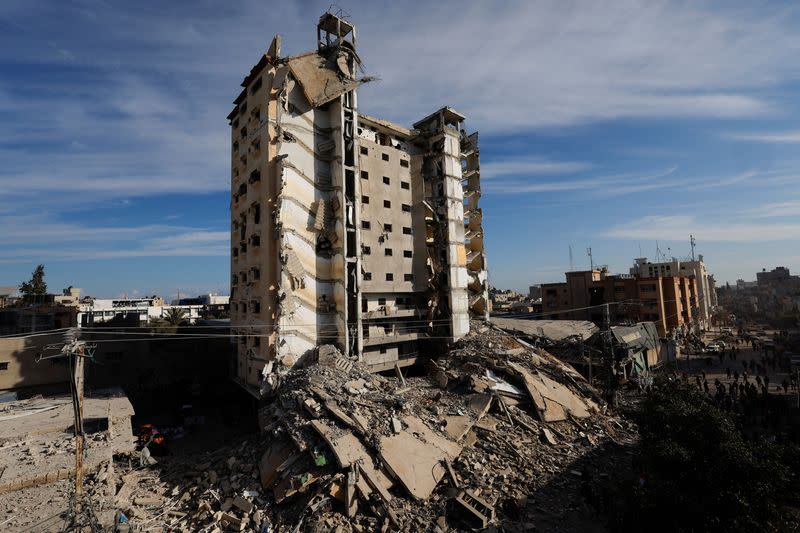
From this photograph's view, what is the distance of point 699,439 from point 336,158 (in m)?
24.8

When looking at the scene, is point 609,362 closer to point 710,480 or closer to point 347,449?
point 710,480

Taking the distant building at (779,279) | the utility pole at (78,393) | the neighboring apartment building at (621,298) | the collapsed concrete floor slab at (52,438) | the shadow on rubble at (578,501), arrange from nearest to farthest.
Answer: the utility pole at (78,393) < the shadow on rubble at (578,501) < the collapsed concrete floor slab at (52,438) < the neighboring apartment building at (621,298) < the distant building at (779,279)

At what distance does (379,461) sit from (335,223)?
1659cm

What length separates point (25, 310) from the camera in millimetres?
34406

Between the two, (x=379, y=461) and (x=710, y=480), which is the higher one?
(x=379, y=461)

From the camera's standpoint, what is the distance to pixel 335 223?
27.4 m

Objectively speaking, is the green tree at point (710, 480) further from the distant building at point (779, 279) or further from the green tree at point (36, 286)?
the distant building at point (779, 279)

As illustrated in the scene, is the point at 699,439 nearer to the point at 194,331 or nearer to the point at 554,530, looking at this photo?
the point at 554,530

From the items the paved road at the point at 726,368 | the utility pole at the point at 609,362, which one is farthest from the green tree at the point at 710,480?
the paved road at the point at 726,368

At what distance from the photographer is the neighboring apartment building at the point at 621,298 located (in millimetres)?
56969

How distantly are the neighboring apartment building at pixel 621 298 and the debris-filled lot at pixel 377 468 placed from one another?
38.0 m

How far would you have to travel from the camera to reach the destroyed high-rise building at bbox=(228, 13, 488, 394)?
24875 millimetres

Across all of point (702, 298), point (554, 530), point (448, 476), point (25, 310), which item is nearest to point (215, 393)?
point (25, 310)

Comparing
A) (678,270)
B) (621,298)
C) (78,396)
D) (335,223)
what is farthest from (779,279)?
(78,396)
